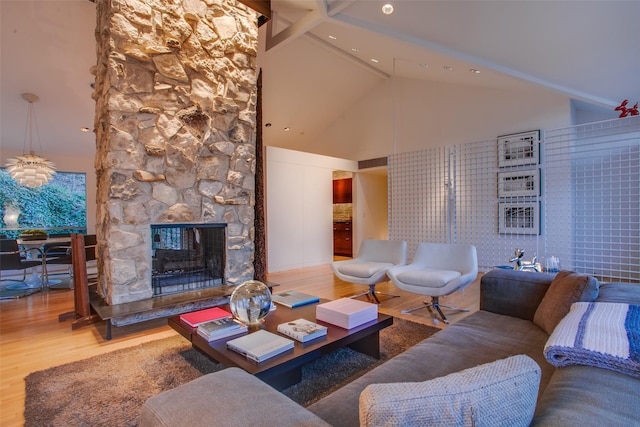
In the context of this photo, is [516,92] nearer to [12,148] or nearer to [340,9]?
[340,9]

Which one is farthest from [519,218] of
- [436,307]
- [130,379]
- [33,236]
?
[33,236]

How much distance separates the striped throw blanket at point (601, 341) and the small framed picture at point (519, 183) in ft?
15.6

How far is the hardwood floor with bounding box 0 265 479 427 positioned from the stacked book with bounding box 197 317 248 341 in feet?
3.37

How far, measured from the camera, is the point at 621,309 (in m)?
1.35

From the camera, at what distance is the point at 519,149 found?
5754 millimetres

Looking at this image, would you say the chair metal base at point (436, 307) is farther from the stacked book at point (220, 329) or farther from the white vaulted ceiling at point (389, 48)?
the white vaulted ceiling at point (389, 48)

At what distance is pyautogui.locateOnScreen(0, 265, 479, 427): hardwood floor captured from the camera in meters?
2.29

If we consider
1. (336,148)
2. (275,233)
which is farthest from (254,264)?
(336,148)

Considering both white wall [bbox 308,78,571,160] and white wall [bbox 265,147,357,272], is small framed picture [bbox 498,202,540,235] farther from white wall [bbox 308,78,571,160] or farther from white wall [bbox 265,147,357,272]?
white wall [bbox 265,147,357,272]

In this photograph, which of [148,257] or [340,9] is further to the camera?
[340,9]

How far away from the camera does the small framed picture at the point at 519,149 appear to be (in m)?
5.54

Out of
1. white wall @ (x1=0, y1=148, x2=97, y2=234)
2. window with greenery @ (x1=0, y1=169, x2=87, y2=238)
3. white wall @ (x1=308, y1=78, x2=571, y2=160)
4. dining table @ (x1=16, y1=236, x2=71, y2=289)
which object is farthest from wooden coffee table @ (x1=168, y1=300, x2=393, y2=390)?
window with greenery @ (x1=0, y1=169, x2=87, y2=238)

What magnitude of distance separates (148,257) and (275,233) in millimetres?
3008

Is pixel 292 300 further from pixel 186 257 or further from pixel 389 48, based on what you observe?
pixel 389 48
